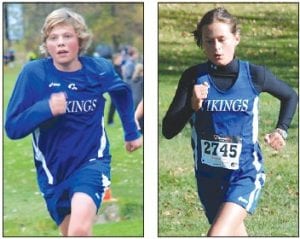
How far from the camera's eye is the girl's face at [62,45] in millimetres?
11844

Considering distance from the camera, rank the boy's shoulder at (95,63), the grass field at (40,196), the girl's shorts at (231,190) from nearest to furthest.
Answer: the girl's shorts at (231,190) → the boy's shoulder at (95,63) → the grass field at (40,196)

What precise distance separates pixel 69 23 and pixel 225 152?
4.82 feet

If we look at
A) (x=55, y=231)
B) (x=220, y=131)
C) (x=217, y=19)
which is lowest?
(x=55, y=231)

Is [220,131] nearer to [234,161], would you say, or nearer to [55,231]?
[234,161]

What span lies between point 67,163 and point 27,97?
0.56m

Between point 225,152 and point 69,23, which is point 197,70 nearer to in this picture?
point 225,152

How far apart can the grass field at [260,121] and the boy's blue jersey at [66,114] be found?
0.36m

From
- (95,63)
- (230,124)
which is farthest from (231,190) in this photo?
(95,63)

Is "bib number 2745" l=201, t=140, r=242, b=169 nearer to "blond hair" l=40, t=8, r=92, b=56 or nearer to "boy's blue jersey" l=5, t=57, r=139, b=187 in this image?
"boy's blue jersey" l=5, t=57, r=139, b=187

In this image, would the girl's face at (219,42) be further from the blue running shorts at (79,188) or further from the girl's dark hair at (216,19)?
the blue running shorts at (79,188)

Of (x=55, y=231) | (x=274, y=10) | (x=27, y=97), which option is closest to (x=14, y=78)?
(x=27, y=97)

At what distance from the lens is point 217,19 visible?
11.8 meters

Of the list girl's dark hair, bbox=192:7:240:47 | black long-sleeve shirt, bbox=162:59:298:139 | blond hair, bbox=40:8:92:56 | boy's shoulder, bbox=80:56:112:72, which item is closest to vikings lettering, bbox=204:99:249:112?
black long-sleeve shirt, bbox=162:59:298:139

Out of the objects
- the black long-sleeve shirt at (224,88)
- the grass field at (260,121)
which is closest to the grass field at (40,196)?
the grass field at (260,121)
